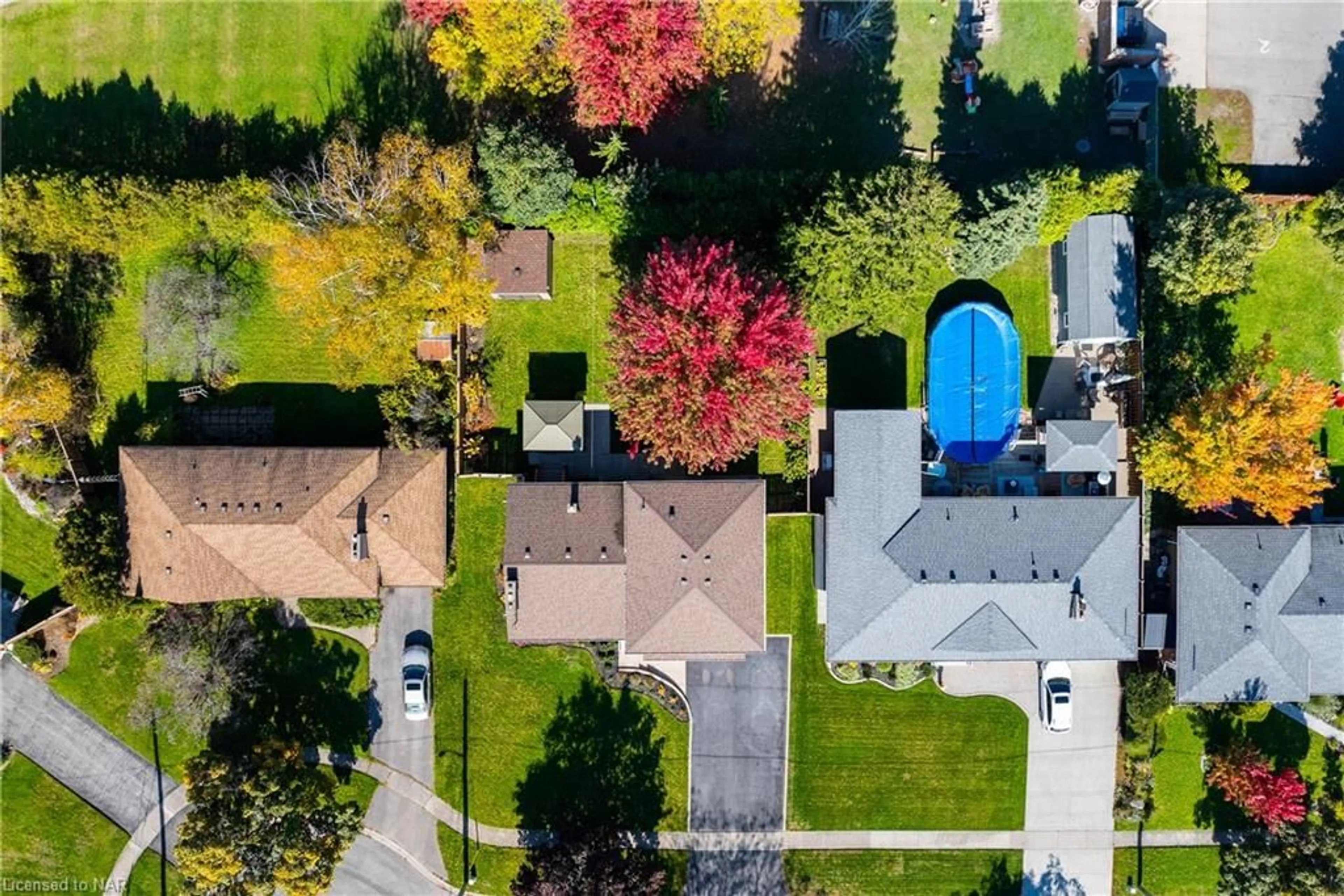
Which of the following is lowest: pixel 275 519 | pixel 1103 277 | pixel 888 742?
pixel 888 742

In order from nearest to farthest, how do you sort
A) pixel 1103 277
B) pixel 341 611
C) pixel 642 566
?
1. pixel 642 566
2. pixel 1103 277
3. pixel 341 611

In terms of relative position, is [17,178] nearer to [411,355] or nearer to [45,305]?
[45,305]

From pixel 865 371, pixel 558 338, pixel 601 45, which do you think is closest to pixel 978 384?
pixel 865 371

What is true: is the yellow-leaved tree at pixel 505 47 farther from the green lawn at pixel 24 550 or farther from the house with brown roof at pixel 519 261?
the green lawn at pixel 24 550

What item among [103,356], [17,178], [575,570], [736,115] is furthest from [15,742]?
[736,115]

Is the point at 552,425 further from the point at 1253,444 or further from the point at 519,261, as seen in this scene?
the point at 1253,444

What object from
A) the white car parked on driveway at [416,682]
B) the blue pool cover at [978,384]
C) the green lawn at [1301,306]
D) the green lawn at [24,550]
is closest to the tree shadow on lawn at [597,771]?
the white car parked on driveway at [416,682]
